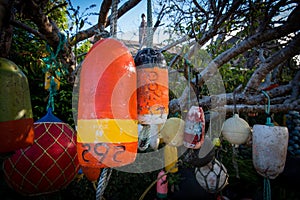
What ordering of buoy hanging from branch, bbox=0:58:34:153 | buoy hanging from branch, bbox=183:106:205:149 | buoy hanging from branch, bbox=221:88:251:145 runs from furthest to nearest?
buoy hanging from branch, bbox=221:88:251:145, buoy hanging from branch, bbox=183:106:205:149, buoy hanging from branch, bbox=0:58:34:153

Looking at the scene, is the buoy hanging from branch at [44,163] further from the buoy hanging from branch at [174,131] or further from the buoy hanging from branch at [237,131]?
the buoy hanging from branch at [237,131]

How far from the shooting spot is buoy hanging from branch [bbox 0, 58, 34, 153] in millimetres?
548

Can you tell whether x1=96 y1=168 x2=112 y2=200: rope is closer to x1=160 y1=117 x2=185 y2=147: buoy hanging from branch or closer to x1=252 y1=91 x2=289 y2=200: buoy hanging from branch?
x1=160 y1=117 x2=185 y2=147: buoy hanging from branch

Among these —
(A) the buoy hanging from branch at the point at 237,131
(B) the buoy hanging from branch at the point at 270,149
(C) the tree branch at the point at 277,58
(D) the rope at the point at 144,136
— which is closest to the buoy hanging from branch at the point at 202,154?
(A) the buoy hanging from branch at the point at 237,131

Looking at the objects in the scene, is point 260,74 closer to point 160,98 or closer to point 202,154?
point 202,154

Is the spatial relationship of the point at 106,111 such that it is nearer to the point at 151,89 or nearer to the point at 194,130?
the point at 151,89

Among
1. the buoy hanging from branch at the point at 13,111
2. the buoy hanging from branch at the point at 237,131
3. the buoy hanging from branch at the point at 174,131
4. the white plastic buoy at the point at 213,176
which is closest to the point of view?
the buoy hanging from branch at the point at 13,111

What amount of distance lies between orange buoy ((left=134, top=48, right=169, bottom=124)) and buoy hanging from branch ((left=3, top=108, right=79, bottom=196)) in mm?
349

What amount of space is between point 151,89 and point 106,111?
0.57 ft

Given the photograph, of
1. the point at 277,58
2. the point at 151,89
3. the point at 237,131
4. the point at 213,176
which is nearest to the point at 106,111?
the point at 151,89

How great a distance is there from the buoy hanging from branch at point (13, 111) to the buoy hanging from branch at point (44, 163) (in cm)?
23

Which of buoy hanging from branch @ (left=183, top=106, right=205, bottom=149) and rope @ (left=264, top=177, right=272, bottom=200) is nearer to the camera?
buoy hanging from branch @ (left=183, top=106, right=205, bottom=149)

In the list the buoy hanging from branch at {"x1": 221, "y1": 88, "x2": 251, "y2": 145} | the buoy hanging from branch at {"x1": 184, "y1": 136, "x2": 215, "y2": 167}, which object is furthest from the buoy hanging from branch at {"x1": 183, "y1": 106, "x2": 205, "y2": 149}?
the buoy hanging from branch at {"x1": 221, "y1": 88, "x2": 251, "y2": 145}

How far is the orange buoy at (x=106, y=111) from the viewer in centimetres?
58
